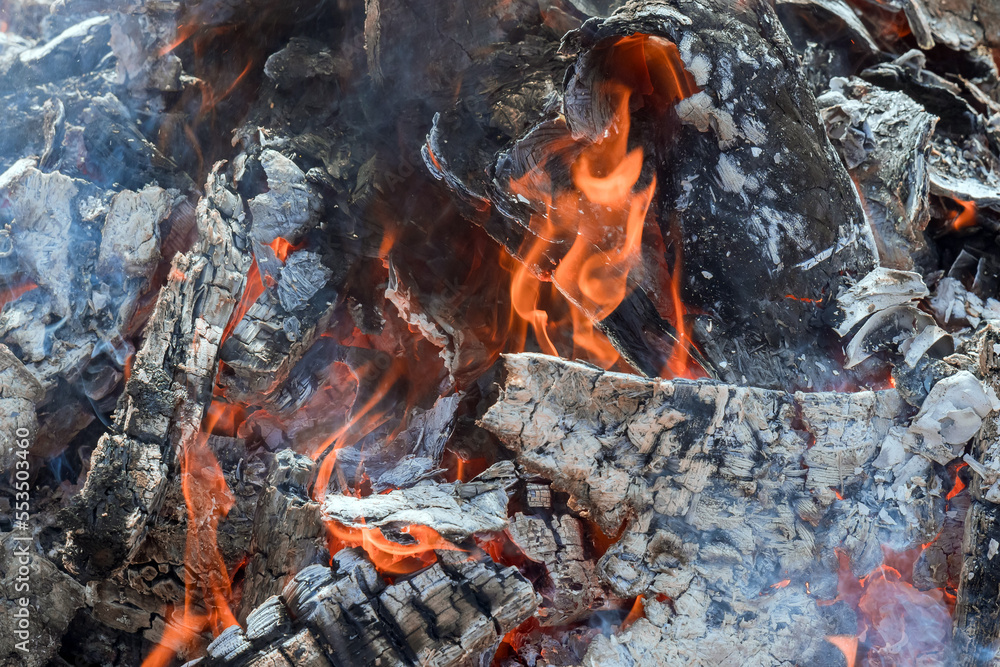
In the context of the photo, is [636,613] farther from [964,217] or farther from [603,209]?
[964,217]

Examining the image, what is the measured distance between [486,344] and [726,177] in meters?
1.22

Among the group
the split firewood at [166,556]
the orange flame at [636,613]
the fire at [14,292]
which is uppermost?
the fire at [14,292]

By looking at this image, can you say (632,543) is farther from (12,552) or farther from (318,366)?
(12,552)

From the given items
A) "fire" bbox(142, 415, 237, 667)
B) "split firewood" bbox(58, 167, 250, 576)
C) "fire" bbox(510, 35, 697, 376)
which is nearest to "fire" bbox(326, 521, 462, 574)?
"fire" bbox(142, 415, 237, 667)

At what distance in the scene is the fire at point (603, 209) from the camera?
2566 mm

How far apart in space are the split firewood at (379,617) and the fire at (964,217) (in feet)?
9.18

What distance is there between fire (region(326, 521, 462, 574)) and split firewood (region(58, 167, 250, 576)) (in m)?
0.92

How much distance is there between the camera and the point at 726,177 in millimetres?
2449

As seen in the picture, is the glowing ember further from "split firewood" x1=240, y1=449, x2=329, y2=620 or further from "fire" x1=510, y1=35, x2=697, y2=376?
"fire" x1=510, y1=35, x2=697, y2=376

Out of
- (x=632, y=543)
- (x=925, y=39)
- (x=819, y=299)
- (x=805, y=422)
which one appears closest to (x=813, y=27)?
(x=925, y=39)

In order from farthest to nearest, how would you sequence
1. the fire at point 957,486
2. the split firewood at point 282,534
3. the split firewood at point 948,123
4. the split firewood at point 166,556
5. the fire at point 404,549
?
the split firewood at point 948,123, the split firewood at point 166,556, the fire at point 957,486, the split firewood at point 282,534, the fire at point 404,549

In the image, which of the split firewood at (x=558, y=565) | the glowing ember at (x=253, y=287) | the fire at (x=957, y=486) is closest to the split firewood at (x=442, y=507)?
the split firewood at (x=558, y=565)

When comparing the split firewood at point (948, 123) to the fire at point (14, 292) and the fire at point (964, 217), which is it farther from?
the fire at point (14, 292)

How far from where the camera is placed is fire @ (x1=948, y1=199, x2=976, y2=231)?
3111 millimetres
